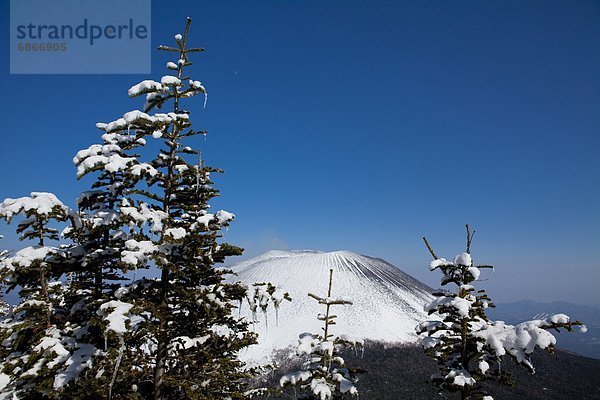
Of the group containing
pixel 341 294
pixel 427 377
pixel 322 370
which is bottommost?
pixel 427 377

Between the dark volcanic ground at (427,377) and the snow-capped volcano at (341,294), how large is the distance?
13.6 feet

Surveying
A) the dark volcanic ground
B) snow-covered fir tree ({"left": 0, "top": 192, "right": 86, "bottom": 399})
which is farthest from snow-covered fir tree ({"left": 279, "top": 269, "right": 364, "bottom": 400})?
the dark volcanic ground

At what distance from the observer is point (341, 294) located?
46062mm

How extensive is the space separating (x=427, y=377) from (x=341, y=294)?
48.4 ft

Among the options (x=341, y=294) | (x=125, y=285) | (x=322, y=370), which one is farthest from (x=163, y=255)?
(x=341, y=294)

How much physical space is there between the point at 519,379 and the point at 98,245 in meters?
45.2

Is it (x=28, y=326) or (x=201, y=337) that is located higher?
(x=28, y=326)

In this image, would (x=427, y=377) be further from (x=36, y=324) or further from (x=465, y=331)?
(x=36, y=324)

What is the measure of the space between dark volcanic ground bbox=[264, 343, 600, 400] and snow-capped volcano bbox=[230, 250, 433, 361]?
4132mm

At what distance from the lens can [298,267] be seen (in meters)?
66.4

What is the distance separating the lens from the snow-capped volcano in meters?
45.8

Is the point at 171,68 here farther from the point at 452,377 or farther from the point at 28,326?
the point at 452,377

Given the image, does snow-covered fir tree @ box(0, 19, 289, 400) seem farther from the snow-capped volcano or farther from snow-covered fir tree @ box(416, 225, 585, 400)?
the snow-capped volcano

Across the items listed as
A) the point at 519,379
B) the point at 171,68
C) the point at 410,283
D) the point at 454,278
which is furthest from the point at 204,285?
the point at 410,283
